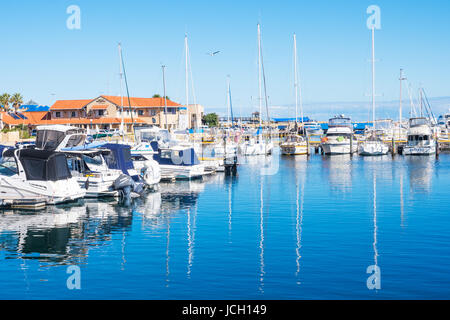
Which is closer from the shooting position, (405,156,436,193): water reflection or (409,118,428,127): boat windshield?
(405,156,436,193): water reflection

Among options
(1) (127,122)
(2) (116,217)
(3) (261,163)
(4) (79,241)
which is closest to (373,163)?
(3) (261,163)

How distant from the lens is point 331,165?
57.2 meters

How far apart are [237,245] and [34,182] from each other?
1334 centimetres

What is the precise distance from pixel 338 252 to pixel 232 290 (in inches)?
226

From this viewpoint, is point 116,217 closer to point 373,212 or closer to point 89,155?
point 89,155

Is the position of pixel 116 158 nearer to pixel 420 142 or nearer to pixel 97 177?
pixel 97 177

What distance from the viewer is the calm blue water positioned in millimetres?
15859

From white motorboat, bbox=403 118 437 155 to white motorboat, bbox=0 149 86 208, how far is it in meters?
49.5

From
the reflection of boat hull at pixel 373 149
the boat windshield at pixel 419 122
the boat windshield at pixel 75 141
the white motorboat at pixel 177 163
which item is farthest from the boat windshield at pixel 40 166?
the boat windshield at pixel 419 122

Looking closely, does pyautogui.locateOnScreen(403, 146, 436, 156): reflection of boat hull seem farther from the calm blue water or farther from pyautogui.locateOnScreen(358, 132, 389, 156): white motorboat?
the calm blue water

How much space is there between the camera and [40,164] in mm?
28719

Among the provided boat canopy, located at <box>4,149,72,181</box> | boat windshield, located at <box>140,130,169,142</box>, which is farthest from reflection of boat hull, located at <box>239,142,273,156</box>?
boat canopy, located at <box>4,149,72,181</box>

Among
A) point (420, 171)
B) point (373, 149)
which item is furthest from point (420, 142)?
point (420, 171)

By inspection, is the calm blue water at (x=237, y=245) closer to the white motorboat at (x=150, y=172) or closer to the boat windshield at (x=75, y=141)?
the white motorboat at (x=150, y=172)
